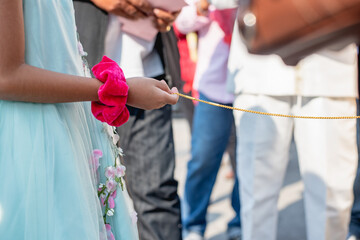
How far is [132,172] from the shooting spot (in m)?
1.83

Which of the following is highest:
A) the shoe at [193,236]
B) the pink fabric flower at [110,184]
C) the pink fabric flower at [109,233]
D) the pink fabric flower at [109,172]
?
the pink fabric flower at [109,172]

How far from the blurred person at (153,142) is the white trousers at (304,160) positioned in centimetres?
31

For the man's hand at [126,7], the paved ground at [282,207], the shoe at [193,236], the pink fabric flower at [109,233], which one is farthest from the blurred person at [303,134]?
the pink fabric flower at [109,233]

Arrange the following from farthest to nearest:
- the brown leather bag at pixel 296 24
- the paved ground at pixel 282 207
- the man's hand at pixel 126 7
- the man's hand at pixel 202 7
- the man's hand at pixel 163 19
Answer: the paved ground at pixel 282 207
the man's hand at pixel 202 7
the man's hand at pixel 163 19
the man's hand at pixel 126 7
the brown leather bag at pixel 296 24

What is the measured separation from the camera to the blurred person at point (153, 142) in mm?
1726

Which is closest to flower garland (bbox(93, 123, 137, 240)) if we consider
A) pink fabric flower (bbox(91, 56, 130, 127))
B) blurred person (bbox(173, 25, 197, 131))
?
pink fabric flower (bbox(91, 56, 130, 127))

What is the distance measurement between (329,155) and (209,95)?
65 cm

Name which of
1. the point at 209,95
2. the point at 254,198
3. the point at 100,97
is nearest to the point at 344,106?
the point at 254,198

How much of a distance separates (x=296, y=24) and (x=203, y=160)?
190 cm

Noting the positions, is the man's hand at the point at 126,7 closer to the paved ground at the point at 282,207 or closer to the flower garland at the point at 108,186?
the flower garland at the point at 108,186

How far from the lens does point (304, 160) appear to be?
6.02 feet

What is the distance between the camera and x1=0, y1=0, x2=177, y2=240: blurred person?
35.8 inches

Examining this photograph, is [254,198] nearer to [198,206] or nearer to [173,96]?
[198,206]

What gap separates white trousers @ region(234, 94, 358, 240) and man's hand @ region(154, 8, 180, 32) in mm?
417
